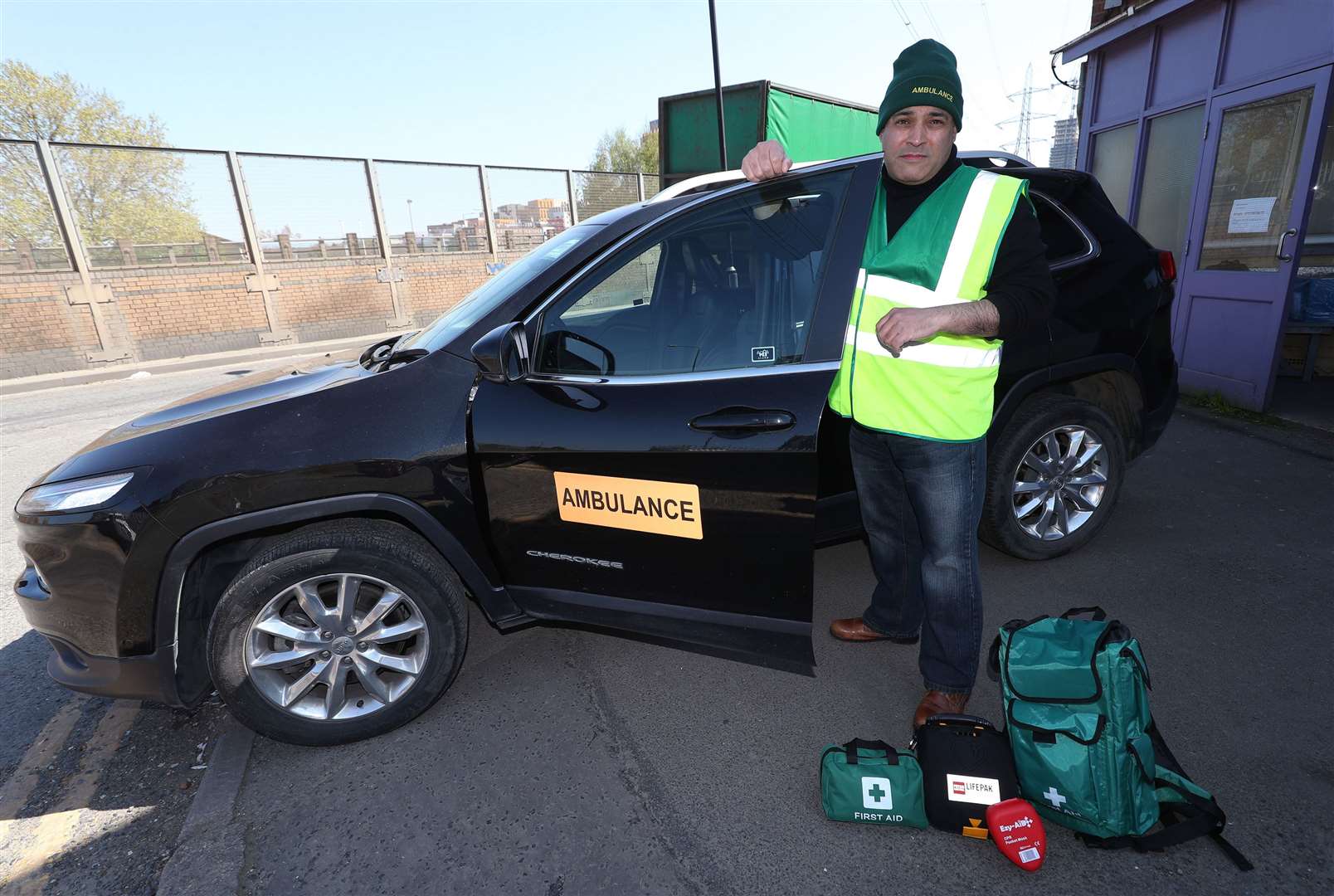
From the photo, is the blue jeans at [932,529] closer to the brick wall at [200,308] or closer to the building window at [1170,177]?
the building window at [1170,177]

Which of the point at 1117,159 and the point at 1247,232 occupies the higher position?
the point at 1117,159

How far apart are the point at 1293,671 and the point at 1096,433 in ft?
3.78

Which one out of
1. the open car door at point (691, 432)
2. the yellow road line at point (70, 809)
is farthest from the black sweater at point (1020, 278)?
the yellow road line at point (70, 809)

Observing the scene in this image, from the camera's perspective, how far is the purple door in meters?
5.07

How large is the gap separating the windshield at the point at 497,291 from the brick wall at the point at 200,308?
437 inches

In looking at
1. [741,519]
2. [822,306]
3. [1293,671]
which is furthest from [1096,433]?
[741,519]

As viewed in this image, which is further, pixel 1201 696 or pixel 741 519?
pixel 1201 696

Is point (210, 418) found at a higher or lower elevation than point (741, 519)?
higher

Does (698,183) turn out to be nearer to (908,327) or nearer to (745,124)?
(908,327)

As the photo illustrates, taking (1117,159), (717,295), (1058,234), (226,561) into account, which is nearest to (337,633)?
(226,561)

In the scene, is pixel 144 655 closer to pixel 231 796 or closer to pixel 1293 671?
pixel 231 796

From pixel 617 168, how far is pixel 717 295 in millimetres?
53532

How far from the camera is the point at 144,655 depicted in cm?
217

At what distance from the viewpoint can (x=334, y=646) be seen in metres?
2.33
